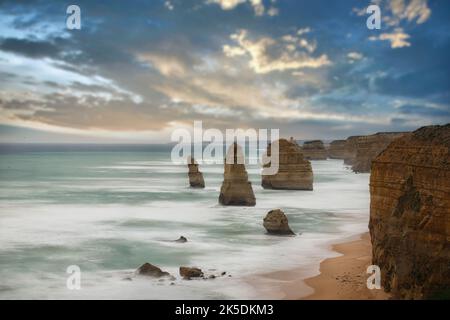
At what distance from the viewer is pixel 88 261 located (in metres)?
26.9

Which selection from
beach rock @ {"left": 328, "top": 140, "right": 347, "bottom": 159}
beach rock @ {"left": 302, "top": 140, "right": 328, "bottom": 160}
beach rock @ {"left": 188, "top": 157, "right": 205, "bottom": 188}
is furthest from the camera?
beach rock @ {"left": 328, "top": 140, "right": 347, "bottom": 159}

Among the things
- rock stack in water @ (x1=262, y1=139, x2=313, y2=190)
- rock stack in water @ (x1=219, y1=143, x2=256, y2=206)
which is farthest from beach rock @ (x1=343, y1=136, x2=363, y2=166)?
rock stack in water @ (x1=219, y1=143, x2=256, y2=206)

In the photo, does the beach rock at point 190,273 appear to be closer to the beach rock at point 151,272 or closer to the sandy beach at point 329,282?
the beach rock at point 151,272

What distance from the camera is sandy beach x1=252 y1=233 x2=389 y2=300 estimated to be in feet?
62.0

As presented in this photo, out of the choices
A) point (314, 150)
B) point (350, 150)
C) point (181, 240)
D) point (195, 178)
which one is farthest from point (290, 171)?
point (314, 150)

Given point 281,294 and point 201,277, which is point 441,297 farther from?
point 201,277

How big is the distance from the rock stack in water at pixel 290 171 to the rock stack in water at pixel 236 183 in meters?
15.1

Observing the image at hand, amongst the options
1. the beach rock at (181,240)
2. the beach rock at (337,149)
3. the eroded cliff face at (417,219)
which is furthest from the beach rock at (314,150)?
the eroded cliff face at (417,219)

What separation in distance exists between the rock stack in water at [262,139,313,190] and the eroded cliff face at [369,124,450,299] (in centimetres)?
3957

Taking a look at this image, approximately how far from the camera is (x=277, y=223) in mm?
32344

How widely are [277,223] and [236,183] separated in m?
13.5

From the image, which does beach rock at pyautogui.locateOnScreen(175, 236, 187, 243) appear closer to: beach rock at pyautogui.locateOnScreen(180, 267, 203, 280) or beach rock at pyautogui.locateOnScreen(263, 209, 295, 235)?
beach rock at pyautogui.locateOnScreen(263, 209, 295, 235)

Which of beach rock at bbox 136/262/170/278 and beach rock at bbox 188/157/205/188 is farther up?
beach rock at bbox 188/157/205/188
